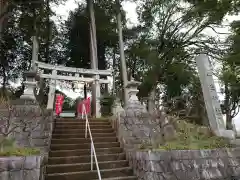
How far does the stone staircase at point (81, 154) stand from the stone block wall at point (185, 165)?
0.52m

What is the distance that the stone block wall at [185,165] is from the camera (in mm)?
4781

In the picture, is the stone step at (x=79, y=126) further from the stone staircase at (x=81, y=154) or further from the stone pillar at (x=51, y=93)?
the stone pillar at (x=51, y=93)

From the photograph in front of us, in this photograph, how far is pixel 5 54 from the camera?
1443 centimetres

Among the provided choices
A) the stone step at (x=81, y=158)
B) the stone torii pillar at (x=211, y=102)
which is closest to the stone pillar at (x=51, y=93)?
the stone step at (x=81, y=158)

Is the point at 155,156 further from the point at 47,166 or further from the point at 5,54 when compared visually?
the point at 5,54

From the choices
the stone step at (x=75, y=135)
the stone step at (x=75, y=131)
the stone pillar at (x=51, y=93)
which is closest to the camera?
the stone step at (x=75, y=135)

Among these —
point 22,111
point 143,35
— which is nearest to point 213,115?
point 22,111

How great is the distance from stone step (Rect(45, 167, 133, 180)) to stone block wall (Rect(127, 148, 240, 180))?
10.1 inches

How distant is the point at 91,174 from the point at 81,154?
0.81 metres

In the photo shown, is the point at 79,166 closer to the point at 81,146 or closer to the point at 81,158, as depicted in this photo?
the point at 81,158

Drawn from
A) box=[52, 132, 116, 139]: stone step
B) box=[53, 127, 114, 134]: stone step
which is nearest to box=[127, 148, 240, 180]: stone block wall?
box=[52, 132, 116, 139]: stone step

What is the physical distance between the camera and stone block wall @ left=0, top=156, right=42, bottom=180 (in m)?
3.78

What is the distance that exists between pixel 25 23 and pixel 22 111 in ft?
24.2

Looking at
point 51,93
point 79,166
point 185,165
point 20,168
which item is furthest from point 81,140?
point 51,93
